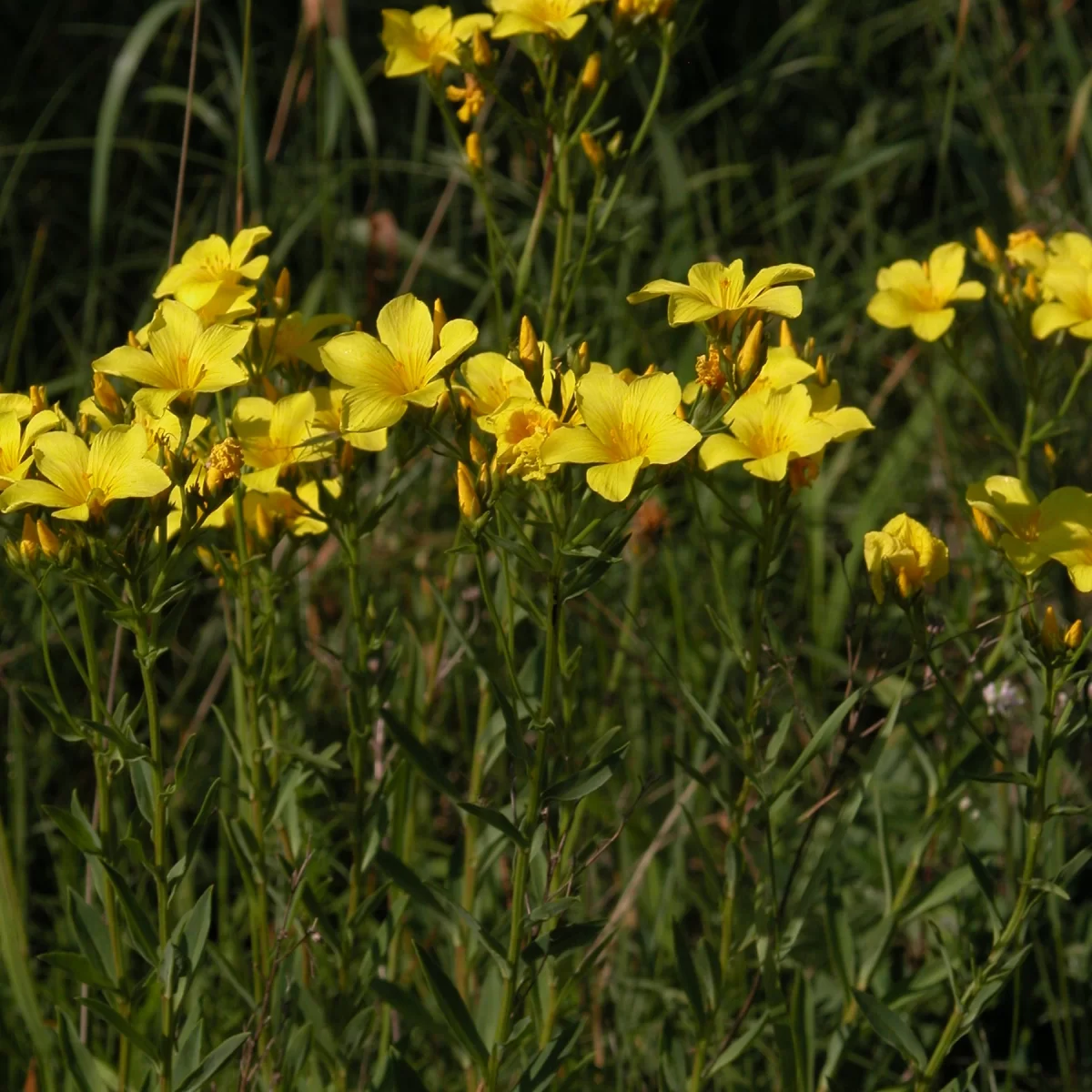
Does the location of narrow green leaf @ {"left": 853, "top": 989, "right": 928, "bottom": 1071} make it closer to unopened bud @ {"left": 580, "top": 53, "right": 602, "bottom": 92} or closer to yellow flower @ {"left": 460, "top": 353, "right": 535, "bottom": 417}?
yellow flower @ {"left": 460, "top": 353, "right": 535, "bottom": 417}

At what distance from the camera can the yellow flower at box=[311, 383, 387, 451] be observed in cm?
170

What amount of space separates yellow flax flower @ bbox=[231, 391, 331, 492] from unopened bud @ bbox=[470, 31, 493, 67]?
74cm

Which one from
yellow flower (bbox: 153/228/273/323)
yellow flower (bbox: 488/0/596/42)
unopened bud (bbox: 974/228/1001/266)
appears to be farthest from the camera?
unopened bud (bbox: 974/228/1001/266)

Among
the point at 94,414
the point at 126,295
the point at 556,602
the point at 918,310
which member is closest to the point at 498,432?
the point at 556,602

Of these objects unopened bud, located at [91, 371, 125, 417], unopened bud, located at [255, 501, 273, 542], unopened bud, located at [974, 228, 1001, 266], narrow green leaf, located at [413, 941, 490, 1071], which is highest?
unopened bud, located at [91, 371, 125, 417]

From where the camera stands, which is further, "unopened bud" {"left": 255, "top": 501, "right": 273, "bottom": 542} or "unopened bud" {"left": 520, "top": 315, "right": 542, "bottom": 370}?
"unopened bud" {"left": 255, "top": 501, "right": 273, "bottom": 542}

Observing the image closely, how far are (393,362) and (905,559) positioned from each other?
0.75 m

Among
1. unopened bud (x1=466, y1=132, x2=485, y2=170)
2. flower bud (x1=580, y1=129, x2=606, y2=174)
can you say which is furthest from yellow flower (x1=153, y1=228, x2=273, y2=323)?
flower bud (x1=580, y1=129, x2=606, y2=174)

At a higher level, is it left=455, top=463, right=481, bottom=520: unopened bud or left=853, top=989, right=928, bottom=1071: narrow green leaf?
left=455, top=463, right=481, bottom=520: unopened bud

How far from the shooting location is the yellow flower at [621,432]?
5.02 ft

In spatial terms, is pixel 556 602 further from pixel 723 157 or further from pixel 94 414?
pixel 723 157

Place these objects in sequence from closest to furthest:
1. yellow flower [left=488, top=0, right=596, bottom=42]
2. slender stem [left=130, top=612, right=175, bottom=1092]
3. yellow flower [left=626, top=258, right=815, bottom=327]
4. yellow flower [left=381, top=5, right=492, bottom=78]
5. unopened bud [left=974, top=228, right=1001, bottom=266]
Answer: slender stem [left=130, top=612, right=175, bottom=1092] → yellow flower [left=626, top=258, right=815, bottom=327] → yellow flower [left=488, top=0, right=596, bottom=42] → yellow flower [left=381, top=5, right=492, bottom=78] → unopened bud [left=974, top=228, right=1001, bottom=266]

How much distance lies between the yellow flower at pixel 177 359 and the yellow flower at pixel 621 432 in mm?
487

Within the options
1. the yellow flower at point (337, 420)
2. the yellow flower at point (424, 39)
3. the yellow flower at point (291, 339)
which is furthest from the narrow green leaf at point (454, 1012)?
the yellow flower at point (424, 39)
